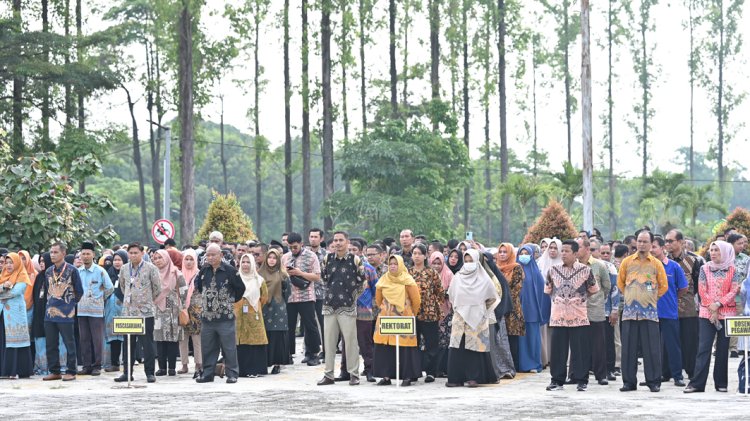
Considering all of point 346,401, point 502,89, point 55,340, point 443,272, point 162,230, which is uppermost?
point 502,89

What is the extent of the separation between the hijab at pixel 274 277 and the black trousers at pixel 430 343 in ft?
7.86

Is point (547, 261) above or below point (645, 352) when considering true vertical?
above

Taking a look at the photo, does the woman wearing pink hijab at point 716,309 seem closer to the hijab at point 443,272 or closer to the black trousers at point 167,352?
the hijab at point 443,272

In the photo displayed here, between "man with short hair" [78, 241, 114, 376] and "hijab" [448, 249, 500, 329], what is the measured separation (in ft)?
17.4

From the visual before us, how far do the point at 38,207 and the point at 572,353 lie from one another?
11.7m

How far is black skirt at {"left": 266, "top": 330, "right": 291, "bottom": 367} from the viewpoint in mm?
17906

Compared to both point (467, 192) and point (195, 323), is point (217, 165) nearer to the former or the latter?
point (467, 192)

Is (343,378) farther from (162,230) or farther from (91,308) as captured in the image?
(162,230)

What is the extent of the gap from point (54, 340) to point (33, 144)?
2537cm

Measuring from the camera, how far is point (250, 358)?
683 inches

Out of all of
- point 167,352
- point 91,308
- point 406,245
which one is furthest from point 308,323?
point 91,308

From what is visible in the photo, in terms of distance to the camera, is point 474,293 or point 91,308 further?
point 91,308

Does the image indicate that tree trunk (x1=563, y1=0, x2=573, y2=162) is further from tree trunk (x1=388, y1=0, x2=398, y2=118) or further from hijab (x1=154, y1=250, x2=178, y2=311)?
hijab (x1=154, y1=250, x2=178, y2=311)

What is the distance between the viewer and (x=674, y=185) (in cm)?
5084
